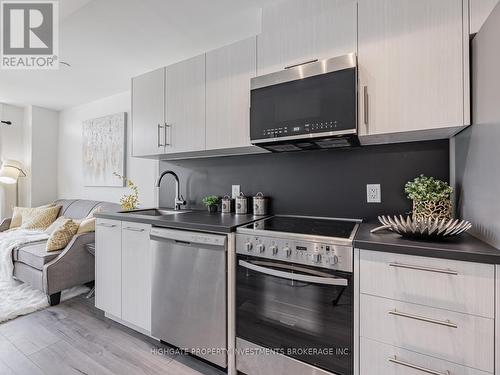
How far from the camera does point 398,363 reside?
1.06 meters

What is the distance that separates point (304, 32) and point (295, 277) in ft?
4.82

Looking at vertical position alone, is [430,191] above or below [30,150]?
below

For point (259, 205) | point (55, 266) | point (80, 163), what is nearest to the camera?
point (259, 205)

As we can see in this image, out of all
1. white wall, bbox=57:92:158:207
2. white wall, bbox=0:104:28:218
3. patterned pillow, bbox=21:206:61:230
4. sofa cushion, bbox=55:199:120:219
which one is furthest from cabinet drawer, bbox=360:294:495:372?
white wall, bbox=0:104:28:218

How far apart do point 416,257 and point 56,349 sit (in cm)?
240

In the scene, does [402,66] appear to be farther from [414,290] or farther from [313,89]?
[414,290]

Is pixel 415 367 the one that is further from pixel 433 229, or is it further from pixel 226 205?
pixel 226 205

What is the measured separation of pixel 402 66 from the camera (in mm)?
1284

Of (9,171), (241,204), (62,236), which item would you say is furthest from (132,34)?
(9,171)

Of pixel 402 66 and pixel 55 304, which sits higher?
pixel 402 66

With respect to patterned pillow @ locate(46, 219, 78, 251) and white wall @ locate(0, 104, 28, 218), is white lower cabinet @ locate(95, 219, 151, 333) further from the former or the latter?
white wall @ locate(0, 104, 28, 218)

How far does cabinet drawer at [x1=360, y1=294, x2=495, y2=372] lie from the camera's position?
93cm

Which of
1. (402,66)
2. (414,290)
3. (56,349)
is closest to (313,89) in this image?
(402,66)

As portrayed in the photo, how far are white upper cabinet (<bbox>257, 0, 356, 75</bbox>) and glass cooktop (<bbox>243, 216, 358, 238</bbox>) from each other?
1.03m
